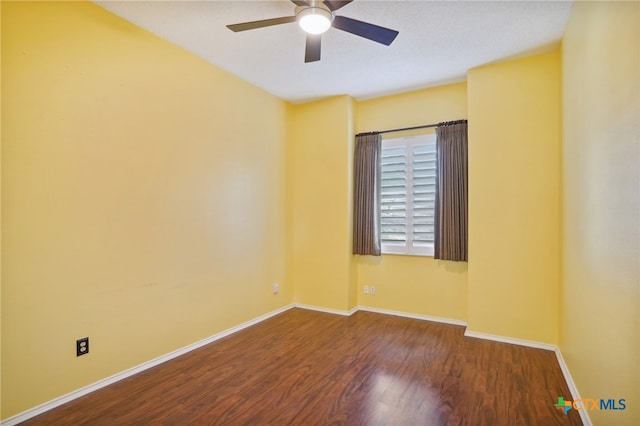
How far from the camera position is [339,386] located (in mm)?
2443

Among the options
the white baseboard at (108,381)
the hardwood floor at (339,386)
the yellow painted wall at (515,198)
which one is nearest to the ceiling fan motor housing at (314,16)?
the yellow painted wall at (515,198)

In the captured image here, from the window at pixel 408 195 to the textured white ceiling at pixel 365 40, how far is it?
2.56 feet

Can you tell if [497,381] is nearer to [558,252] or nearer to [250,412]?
[558,252]

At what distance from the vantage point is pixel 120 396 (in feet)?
7.52

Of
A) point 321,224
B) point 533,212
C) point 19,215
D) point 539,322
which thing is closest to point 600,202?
point 533,212

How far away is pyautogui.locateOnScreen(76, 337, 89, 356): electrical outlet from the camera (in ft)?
7.50

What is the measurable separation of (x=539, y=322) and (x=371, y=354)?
1695 millimetres

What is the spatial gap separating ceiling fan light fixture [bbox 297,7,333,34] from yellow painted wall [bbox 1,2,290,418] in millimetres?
1493

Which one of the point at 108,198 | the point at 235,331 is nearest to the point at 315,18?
the point at 108,198

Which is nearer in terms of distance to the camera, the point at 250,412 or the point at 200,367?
the point at 250,412

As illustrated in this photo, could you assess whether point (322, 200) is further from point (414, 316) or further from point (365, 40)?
point (365, 40)

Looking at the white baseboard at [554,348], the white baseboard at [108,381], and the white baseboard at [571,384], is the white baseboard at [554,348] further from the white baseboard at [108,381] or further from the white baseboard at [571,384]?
the white baseboard at [108,381]

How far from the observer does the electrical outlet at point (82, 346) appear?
2287 millimetres

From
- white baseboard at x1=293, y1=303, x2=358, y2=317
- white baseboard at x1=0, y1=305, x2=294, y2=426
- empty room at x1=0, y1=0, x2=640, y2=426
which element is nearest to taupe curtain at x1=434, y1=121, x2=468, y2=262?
empty room at x1=0, y1=0, x2=640, y2=426
